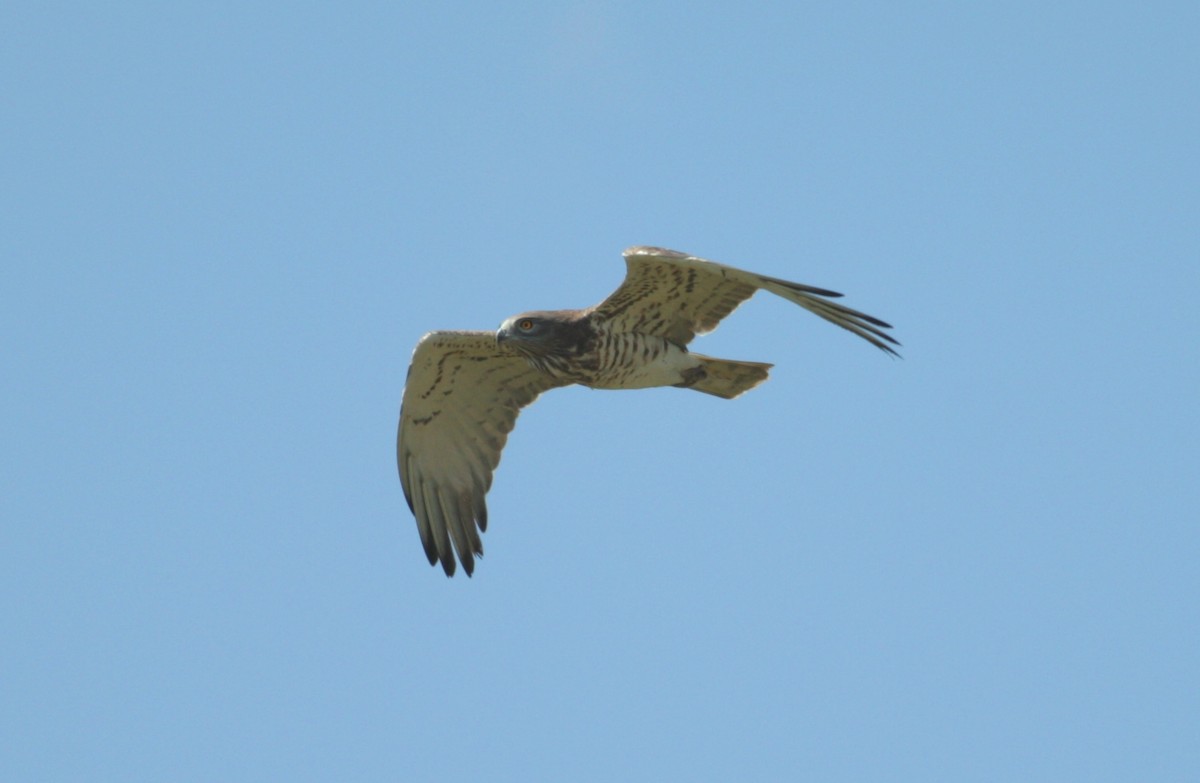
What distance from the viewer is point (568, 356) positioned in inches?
472

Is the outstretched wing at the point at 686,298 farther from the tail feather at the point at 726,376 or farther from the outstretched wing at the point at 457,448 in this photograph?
the outstretched wing at the point at 457,448

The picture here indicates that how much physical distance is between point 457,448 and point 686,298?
2863 millimetres

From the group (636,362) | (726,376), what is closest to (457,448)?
(636,362)

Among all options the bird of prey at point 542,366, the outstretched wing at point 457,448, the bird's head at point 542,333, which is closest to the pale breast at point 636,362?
the bird of prey at point 542,366

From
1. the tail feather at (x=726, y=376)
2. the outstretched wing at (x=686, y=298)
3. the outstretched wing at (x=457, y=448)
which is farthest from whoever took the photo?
the outstretched wing at (x=457, y=448)

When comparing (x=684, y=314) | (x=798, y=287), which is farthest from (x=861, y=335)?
(x=684, y=314)

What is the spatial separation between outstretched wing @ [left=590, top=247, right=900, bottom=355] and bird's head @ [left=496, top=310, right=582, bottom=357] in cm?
28

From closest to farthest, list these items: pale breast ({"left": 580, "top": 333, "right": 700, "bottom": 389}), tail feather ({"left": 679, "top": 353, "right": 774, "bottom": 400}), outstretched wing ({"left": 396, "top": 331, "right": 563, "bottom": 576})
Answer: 1. pale breast ({"left": 580, "top": 333, "right": 700, "bottom": 389})
2. tail feather ({"left": 679, "top": 353, "right": 774, "bottom": 400})
3. outstretched wing ({"left": 396, "top": 331, "right": 563, "bottom": 576})

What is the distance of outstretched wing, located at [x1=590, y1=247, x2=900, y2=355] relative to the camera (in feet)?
35.7

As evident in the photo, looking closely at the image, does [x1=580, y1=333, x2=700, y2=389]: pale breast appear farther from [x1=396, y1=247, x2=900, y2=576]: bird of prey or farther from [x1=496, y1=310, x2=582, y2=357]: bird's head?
[x1=496, y1=310, x2=582, y2=357]: bird's head

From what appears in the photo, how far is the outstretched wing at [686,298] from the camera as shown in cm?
1089

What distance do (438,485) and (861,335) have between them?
4493 millimetres

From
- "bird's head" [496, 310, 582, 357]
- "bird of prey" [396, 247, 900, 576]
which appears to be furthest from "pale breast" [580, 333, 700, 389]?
"bird's head" [496, 310, 582, 357]

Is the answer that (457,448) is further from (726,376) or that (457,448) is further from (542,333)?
(726,376)
